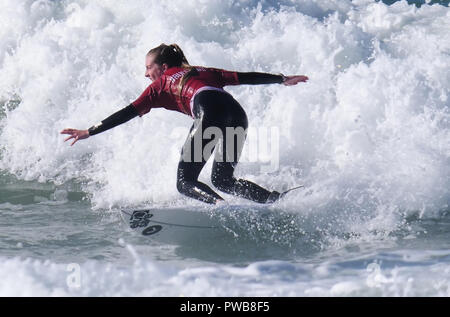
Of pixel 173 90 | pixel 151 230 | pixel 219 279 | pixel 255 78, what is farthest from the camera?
pixel 151 230

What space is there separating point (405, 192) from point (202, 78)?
238cm

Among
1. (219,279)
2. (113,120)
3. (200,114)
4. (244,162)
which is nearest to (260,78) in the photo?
(200,114)

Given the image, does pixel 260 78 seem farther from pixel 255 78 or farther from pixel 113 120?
pixel 113 120

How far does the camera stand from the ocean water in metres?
4.02

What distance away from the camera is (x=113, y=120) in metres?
4.48

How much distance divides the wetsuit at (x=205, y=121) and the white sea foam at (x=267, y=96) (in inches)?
27.2

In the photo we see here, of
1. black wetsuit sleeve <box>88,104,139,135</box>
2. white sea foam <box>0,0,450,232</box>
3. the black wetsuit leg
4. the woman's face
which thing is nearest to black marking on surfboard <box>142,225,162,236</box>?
the black wetsuit leg

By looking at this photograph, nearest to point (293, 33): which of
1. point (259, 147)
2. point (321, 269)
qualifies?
point (259, 147)

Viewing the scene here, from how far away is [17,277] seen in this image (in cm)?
370

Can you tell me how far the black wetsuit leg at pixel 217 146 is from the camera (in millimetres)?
4578

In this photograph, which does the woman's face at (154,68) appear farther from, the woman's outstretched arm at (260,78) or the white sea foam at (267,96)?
the white sea foam at (267,96)

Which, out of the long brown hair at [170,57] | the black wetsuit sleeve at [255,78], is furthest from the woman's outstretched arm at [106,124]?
the black wetsuit sleeve at [255,78]

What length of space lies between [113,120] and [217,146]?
883 millimetres

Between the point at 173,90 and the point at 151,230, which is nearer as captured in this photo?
the point at 173,90
